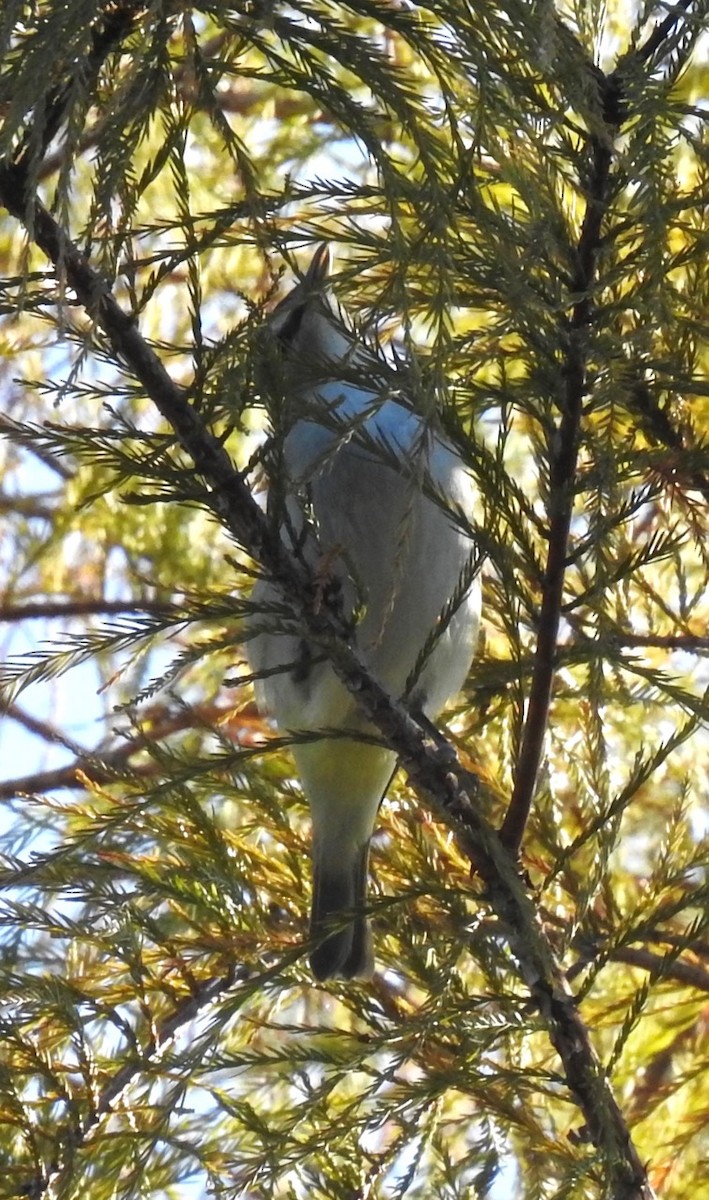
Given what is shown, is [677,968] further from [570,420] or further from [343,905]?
[570,420]

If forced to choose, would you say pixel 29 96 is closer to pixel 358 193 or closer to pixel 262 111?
pixel 358 193

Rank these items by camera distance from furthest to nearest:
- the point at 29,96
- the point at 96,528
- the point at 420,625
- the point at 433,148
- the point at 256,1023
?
the point at 96,528
the point at 420,625
the point at 256,1023
the point at 433,148
the point at 29,96

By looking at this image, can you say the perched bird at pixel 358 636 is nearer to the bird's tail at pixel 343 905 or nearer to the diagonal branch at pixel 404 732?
the bird's tail at pixel 343 905

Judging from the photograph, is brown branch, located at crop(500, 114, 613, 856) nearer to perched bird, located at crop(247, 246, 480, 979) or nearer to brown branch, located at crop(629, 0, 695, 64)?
brown branch, located at crop(629, 0, 695, 64)

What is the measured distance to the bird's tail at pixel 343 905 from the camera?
2.49 m

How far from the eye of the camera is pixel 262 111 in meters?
3.37

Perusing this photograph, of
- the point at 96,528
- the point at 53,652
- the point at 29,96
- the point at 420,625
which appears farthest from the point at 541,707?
the point at 96,528

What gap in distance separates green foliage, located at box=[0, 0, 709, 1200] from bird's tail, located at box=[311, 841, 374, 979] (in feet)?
0.15

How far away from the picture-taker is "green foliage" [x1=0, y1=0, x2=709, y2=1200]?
4.44 ft

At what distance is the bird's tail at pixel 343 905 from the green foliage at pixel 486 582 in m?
0.05

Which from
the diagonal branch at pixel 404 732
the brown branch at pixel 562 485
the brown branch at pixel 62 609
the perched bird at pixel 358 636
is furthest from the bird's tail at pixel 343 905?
Answer: the brown branch at pixel 62 609

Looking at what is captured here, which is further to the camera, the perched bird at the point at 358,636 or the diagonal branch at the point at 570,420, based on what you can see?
the perched bird at the point at 358,636

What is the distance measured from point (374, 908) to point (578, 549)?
0.57 metres

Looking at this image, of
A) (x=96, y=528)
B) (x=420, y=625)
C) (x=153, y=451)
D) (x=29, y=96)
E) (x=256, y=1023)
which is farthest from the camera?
(x=96, y=528)
